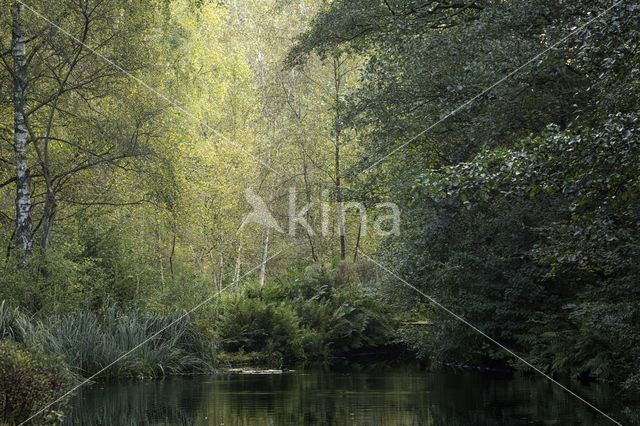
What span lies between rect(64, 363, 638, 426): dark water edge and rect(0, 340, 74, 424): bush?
2.13 feet

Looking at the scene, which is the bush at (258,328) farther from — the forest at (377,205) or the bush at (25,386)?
the bush at (25,386)

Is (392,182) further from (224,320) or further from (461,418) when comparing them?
(461,418)

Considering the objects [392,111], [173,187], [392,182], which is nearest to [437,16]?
[392,111]

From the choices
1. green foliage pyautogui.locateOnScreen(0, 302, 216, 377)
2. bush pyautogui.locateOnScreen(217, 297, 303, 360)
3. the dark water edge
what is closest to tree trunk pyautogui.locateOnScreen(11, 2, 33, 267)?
green foliage pyautogui.locateOnScreen(0, 302, 216, 377)

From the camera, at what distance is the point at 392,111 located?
13.9 metres

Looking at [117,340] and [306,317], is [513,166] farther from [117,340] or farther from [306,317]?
[306,317]

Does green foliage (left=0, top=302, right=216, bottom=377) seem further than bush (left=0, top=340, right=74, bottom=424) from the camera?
Yes

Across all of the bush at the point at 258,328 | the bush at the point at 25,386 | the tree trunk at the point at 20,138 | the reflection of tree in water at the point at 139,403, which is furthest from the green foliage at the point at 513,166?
the tree trunk at the point at 20,138

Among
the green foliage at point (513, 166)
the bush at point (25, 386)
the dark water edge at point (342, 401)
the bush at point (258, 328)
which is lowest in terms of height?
the dark water edge at point (342, 401)

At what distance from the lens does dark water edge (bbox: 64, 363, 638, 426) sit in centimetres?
776

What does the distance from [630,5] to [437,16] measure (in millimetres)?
6743

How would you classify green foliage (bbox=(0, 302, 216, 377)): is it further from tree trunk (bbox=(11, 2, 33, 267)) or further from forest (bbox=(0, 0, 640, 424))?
tree trunk (bbox=(11, 2, 33, 267))

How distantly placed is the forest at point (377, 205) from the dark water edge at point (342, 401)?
0.64 meters

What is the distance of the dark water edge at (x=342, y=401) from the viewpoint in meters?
7.76
